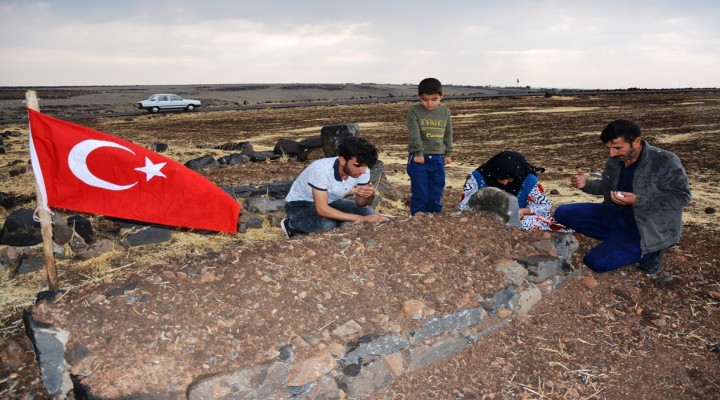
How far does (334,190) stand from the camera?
18.3 ft

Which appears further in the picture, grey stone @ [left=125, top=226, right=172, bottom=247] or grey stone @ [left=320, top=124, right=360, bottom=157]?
grey stone @ [left=320, top=124, right=360, bottom=157]

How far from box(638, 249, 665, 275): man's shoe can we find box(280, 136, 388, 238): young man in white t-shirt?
106 inches

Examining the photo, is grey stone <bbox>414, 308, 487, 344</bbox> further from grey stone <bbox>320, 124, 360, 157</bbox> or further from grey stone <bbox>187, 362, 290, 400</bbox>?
grey stone <bbox>320, 124, 360, 157</bbox>

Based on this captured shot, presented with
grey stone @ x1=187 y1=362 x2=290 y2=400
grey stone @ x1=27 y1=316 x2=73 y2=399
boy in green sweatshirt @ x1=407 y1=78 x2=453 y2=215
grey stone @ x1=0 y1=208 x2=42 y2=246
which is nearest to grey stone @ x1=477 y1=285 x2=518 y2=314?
grey stone @ x1=187 y1=362 x2=290 y2=400

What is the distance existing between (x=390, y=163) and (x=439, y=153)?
633 centimetres

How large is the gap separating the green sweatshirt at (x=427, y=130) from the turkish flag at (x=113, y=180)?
8.24 ft

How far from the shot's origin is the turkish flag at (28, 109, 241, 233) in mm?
4012

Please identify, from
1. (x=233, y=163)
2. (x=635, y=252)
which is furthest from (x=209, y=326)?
(x=233, y=163)

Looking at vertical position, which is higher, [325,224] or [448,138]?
[448,138]

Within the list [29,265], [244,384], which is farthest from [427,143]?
[29,265]

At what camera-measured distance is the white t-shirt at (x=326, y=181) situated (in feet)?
17.5

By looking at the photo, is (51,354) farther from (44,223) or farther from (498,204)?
(498,204)

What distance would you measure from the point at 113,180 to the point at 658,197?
16.1ft

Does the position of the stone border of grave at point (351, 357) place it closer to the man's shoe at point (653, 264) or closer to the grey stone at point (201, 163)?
the man's shoe at point (653, 264)
